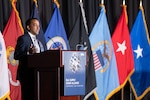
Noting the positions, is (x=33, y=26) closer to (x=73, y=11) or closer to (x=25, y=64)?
(x=25, y=64)

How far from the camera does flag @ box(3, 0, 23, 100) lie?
4.55 m

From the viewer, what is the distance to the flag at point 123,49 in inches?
212

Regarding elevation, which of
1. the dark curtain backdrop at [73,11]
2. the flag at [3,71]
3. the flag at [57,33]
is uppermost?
the dark curtain backdrop at [73,11]

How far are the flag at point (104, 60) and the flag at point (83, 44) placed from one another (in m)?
0.18

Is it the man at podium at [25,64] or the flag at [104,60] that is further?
the flag at [104,60]

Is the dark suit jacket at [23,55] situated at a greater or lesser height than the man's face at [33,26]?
lesser

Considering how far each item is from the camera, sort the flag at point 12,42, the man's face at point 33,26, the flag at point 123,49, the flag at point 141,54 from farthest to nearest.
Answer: the flag at point 141,54
the flag at point 123,49
the flag at point 12,42
the man's face at point 33,26

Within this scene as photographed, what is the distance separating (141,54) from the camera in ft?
18.4

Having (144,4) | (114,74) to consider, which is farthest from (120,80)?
(144,4)

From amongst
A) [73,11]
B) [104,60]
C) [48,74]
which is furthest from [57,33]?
[48,74]

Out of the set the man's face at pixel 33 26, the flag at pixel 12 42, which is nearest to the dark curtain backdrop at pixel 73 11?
the flag at pixel 12 42

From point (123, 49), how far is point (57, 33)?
116 cm

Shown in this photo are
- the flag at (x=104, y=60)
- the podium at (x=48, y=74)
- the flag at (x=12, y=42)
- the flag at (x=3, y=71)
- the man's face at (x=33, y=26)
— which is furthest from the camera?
the flag at (x=104, y=60)

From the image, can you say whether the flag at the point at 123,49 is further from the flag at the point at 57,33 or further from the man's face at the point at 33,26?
the man's face at the point at 33,26
